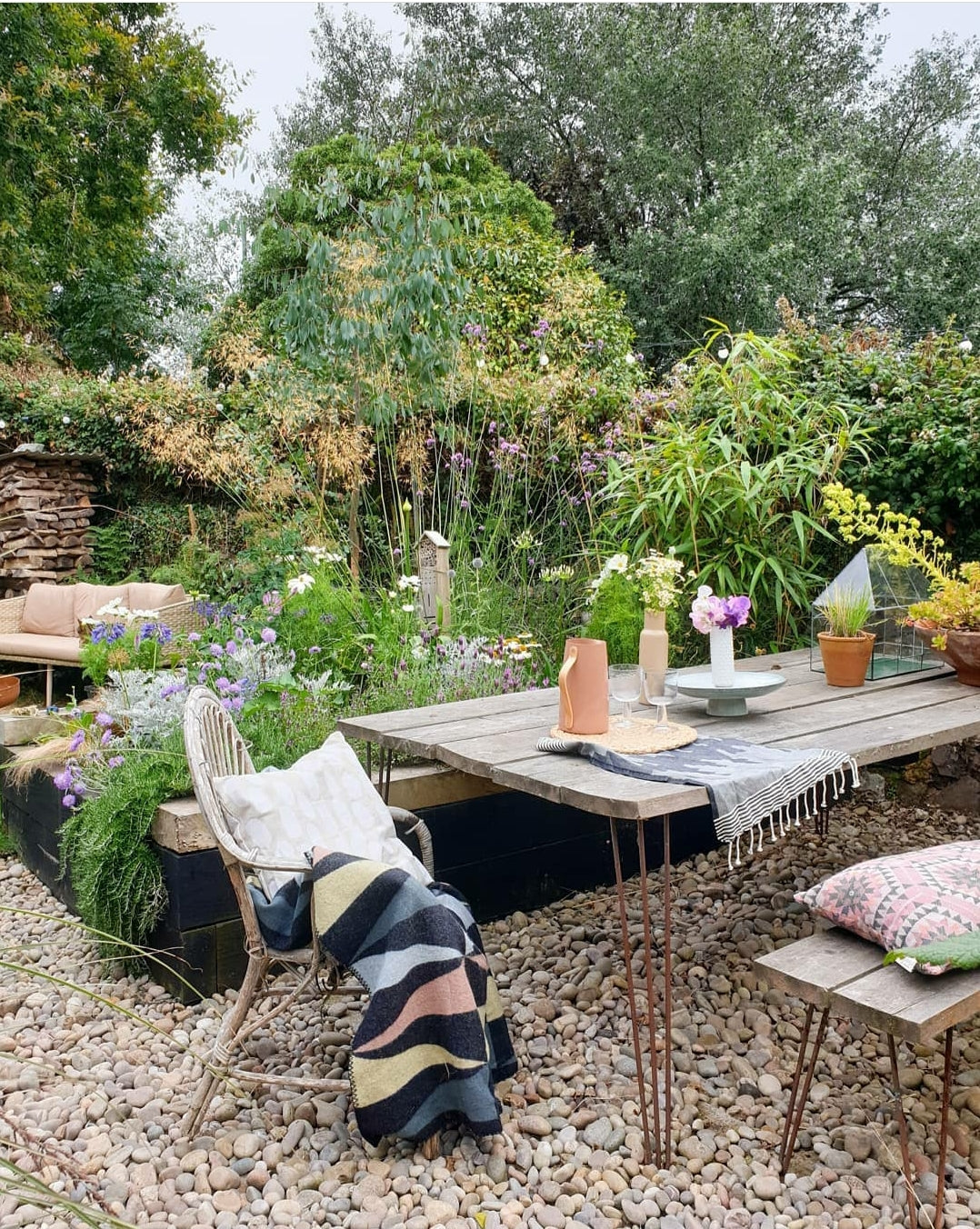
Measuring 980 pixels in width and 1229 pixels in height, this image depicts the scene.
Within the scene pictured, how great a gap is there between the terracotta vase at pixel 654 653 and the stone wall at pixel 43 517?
610 centimetres

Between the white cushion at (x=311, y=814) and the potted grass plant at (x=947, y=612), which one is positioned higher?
the potted grass plant at (x=947, y=612)

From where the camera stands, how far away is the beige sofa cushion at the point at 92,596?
630 centimetres

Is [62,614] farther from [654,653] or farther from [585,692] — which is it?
[585,692]

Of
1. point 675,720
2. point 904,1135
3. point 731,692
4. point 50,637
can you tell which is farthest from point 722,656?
point 50,637

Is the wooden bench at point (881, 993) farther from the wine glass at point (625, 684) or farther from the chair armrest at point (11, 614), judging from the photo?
the chair armrest at point (11, 614)

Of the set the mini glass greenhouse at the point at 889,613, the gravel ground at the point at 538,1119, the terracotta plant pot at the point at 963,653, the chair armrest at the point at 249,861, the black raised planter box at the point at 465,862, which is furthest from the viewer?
the mini glass greenhouse at the point at 889,613

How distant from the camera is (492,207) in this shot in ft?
32.5

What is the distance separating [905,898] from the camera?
1740 millimetres

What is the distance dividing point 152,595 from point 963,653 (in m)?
4.75

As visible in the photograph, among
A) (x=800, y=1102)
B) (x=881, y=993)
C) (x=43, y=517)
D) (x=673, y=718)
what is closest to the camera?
(x=881, y=993)

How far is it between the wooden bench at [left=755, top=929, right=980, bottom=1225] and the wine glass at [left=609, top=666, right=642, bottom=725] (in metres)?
0.65

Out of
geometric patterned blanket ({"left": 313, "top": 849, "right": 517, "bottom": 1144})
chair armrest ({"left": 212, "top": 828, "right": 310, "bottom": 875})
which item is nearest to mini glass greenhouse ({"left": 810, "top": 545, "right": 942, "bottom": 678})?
geometric patterned blanket ({"left": 313, "top": 849, "right": 517, "bottom": 1144})

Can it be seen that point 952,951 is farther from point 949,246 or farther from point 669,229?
point 669,229

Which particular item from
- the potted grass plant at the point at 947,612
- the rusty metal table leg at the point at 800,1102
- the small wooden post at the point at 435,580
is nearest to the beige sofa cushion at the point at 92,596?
the small wooden post at the point at 435,580
